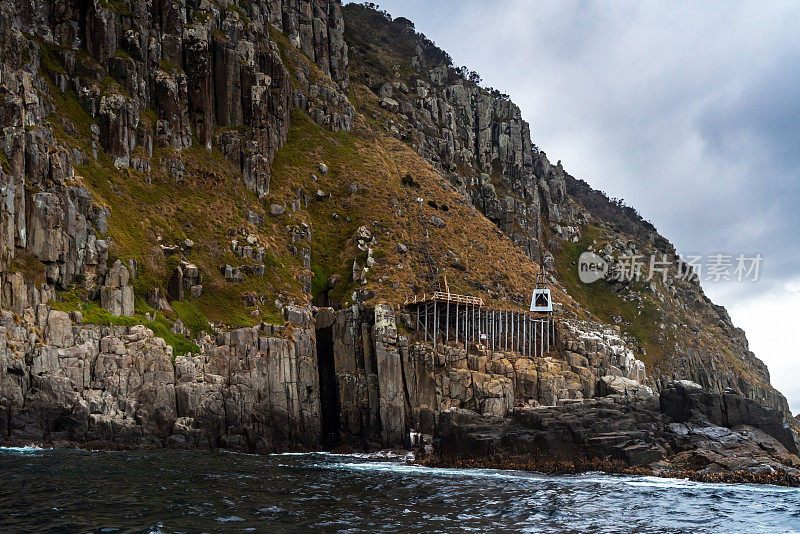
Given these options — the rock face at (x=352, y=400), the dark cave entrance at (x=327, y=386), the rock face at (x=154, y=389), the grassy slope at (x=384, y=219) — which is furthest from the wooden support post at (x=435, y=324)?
the rock face at (x=154, y=389)

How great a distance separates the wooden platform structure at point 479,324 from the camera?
314 ft

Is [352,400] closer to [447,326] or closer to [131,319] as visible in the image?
[447,326]

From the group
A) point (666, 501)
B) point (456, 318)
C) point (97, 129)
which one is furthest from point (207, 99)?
point (666, 501)

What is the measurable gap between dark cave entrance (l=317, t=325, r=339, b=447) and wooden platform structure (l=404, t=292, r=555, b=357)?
1300cm

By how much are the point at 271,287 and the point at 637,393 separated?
52.4 m

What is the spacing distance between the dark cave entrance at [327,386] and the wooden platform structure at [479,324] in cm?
1300

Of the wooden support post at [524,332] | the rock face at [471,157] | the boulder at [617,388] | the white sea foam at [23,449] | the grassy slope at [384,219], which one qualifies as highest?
the rock face at [471,157]

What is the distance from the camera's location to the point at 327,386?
92.8 metres

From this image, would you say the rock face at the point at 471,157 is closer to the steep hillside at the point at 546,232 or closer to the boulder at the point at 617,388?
the steep hillside at the point at 546,232

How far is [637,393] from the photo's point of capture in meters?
75.8

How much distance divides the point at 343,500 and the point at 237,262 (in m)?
67.0

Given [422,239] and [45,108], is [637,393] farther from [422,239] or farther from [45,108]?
[45,108]

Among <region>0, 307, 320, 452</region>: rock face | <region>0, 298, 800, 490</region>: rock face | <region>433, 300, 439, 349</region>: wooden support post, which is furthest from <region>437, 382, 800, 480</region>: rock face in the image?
<region>433, 300, 439, 349</region>: wooden support post

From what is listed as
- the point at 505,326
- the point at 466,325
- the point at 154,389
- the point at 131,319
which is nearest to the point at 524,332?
the point at 505,326
